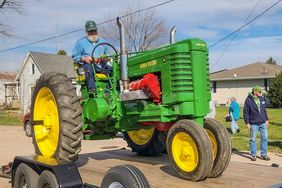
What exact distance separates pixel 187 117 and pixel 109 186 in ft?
4.46

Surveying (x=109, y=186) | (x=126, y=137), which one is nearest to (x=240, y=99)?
(x=126, y=137)

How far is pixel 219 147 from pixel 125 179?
1.46 metres

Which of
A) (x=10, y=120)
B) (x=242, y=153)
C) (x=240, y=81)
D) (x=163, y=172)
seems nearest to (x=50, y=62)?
(x=10, y=120)

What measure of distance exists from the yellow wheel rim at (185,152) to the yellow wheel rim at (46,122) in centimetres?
177

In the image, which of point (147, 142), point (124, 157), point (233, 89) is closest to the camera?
point (124, 157)

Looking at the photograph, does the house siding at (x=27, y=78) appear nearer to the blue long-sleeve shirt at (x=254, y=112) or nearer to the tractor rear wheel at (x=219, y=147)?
the blue long-sleeve shirt at (x=254, y=112)

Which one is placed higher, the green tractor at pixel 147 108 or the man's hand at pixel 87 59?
the man's hand at pixel 87 59

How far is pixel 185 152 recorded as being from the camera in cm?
495

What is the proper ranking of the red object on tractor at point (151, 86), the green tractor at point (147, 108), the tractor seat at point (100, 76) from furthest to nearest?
the tractor seat at point (100, 76) → the red object on tractor at point (151, 86) → the green tractor at point (147, 108)

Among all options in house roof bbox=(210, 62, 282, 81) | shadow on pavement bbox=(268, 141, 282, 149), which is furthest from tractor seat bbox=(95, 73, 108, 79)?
house roof bbox=(210, 62, 282, 81)

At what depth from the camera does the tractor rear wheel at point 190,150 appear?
15.4ft

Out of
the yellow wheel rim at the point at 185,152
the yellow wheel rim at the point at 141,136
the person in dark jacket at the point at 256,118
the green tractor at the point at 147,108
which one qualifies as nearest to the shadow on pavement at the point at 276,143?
the person in dark jacket at the point at 256,118

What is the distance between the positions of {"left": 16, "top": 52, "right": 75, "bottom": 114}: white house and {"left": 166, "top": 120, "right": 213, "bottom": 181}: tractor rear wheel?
3884 cm

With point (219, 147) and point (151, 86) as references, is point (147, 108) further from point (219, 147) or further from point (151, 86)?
point (219, 147)
